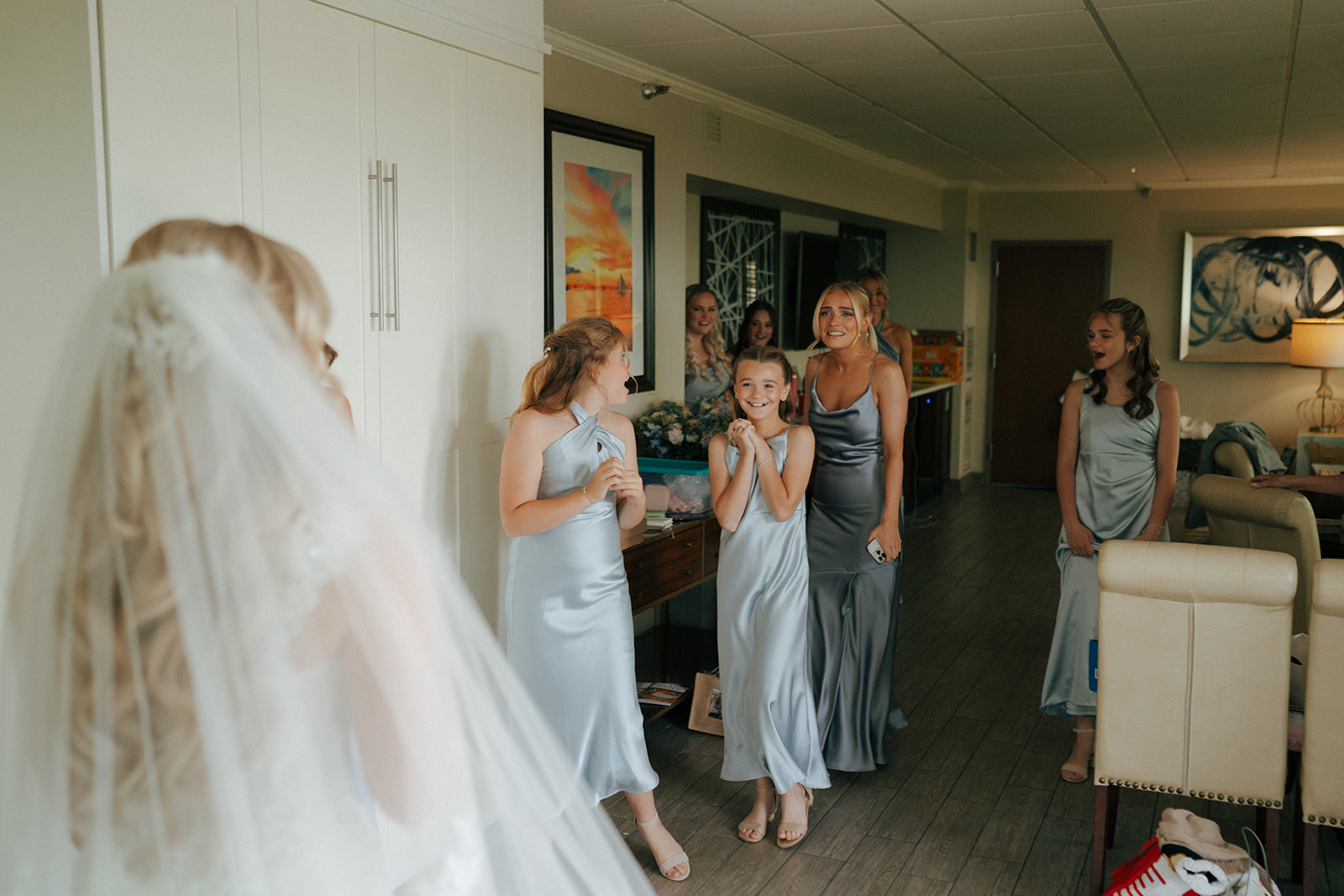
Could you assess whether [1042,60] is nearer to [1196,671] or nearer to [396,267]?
[1196,671]

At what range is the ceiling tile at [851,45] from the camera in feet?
12.8

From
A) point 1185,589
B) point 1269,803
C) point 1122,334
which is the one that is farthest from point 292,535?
point 1122,334

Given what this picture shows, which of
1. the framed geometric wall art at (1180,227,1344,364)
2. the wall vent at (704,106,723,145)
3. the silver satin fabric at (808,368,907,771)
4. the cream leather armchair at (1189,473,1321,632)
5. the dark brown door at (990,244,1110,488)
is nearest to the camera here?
the cream leather armchair at (1189,473,1321,632)

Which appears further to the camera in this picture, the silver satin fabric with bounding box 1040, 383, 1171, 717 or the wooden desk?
the wooden desk

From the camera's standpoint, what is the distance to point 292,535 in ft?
3.48

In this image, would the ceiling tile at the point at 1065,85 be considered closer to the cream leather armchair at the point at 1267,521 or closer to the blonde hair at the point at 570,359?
the cream leather armchair at the point at 1267,521

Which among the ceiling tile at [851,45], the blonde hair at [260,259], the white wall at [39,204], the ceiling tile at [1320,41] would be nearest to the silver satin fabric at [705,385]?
the ceiling tile at [851,45]

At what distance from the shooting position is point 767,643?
301 centimetres

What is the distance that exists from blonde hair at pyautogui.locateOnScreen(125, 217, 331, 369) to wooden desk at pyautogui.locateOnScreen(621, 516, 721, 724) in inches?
86.9

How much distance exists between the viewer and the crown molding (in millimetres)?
4066

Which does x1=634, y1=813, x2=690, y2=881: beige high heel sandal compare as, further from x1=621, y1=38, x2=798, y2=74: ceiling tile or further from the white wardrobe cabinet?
x1=621, y1=38, x2=798, y2=74: ceiling tile

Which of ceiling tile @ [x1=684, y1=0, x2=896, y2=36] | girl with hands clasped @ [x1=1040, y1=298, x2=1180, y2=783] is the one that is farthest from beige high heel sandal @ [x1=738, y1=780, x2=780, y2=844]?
ceiling tile @ [x1=684, y1=0, x2=896, y2=36]

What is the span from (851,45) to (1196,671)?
264 cm

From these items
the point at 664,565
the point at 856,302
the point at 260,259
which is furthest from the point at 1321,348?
the point at 260,259
